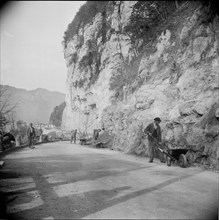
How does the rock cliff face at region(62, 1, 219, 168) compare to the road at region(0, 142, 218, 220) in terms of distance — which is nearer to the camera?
the road at region(0, 142, 218, 220)

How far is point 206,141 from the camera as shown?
1034 centimetres

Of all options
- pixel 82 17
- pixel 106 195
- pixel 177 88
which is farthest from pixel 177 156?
pixel 82 17

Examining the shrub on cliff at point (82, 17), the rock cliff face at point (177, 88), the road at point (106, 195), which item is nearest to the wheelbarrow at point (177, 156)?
the rock cliff face at point (177, 88)

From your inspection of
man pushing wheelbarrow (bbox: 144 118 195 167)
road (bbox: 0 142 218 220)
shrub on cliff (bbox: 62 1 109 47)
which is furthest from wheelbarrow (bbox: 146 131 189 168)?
shrub on cliff (bbox: 62 1 109 47)

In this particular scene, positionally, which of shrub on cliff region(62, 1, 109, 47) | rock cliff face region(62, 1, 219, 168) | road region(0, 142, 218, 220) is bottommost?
road region(0, 142, 218, 220)

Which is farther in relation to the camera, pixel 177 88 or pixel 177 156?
pixel 177 88

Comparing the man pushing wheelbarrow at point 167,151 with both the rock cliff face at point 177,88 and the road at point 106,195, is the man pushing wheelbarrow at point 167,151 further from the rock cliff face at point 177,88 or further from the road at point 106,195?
the road at point 106,195

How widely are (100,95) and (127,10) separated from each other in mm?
13974

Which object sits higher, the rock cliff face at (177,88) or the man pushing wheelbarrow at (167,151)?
the rock cliff face at (177,88)

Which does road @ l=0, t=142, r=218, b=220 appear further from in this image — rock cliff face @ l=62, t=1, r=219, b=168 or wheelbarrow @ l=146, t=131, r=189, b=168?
rock cliff face @ l=62, t=1, r=219, b=168

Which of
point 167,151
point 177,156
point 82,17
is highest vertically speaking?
point 82,17

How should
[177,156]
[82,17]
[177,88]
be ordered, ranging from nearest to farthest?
[177,156] → [177,88] → [82,17]

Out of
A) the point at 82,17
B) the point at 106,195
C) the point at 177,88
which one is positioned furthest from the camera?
the point at 82,17

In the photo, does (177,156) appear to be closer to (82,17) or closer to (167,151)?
(167,151)
